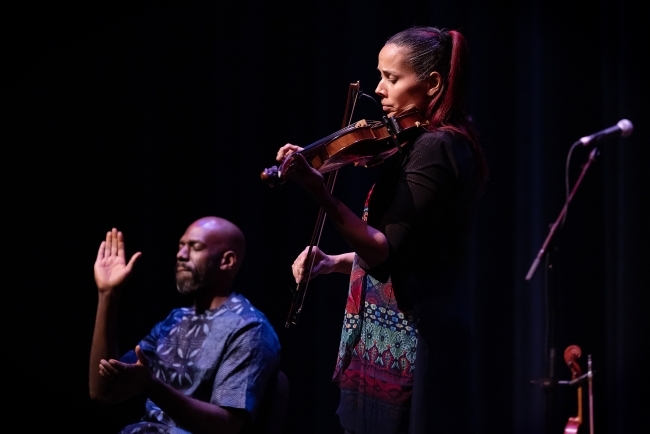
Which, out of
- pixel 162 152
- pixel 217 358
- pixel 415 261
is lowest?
pixel 217 358

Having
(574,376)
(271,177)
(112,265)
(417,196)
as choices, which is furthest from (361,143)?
(574,376)

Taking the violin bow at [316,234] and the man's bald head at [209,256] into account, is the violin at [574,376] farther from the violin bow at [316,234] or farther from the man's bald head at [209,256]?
the man's bald head at [209,256]

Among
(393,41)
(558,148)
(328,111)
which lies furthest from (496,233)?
(393,41)

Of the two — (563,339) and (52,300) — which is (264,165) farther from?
(563,339)

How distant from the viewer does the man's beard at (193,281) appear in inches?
130

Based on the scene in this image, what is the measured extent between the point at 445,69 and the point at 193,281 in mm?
1633

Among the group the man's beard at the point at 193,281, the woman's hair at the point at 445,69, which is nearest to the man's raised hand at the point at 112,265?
the man's beard at the point at 193,281

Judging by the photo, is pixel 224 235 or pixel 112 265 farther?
pixel 224 235

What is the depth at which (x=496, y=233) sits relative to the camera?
3.52 meters

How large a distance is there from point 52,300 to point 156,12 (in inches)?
60.0

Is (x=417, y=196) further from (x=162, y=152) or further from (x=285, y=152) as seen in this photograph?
(x=162, y=152)

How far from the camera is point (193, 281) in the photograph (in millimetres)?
3307

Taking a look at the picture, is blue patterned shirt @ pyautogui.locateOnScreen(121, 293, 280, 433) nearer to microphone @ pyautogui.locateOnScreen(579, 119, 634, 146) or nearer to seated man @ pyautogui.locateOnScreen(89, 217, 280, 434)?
seated man @ pyautogui.locateOnScreen(89, 217, 280, 434)

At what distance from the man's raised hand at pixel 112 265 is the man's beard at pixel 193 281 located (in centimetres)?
76
